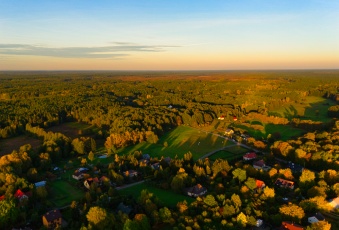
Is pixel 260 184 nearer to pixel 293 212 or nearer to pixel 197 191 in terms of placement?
pixel 293 212

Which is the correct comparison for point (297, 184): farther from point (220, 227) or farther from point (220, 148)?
point (220, 148)

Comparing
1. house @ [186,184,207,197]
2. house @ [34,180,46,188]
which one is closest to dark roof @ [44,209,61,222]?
house @ [34,180,46,188]

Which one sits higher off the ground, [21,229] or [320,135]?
[320,135]

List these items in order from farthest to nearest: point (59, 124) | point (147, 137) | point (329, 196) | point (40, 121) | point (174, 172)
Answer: point (59, 124) → point (40, 121) → point (147, 137) → point (174, 172) → point (329, 196)

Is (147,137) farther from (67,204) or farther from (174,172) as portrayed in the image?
(67,204)

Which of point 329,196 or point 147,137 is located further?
point 147,137

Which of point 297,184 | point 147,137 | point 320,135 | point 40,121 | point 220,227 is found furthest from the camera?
point 40,121

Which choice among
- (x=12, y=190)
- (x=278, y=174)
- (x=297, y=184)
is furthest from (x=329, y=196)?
(x=12, y=190)

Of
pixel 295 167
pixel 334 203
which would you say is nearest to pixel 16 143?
pixel 295 167
